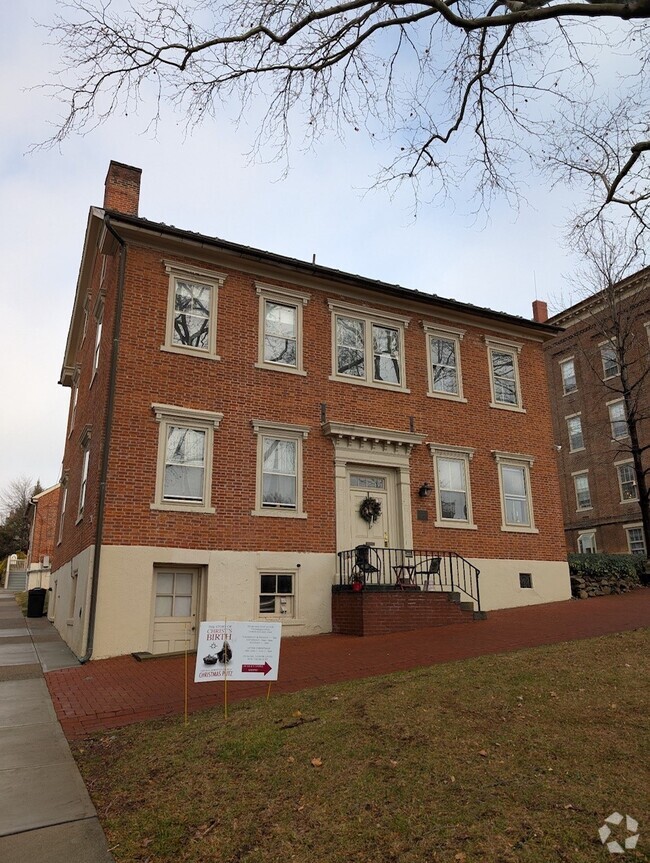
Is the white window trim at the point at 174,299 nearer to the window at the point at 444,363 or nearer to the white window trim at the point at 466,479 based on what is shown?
the window at the point at 444,363

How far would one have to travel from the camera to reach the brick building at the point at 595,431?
3177 cm

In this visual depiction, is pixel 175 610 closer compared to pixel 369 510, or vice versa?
pixel 175 610

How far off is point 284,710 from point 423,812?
9.66 feet

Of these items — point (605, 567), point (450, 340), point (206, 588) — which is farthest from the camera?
point (605, 567)

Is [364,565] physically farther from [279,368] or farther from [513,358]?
[513,358]

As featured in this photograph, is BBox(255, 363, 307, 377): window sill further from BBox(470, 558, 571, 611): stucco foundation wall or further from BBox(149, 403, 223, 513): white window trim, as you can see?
→ BBox(470, 558, 571, 611): stucco foundation wall

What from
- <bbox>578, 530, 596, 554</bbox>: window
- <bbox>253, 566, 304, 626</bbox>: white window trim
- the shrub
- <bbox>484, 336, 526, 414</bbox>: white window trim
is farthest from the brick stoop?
<bbox>578, 530, 596, 554</bbox>: window

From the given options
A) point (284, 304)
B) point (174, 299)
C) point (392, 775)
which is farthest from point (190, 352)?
point (392, 775)

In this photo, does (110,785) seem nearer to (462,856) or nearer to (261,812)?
(261,812)

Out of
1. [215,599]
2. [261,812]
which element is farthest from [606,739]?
[215,599]

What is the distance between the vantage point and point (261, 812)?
444 cm

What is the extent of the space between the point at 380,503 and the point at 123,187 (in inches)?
402

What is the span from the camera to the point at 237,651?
7035 millimetres

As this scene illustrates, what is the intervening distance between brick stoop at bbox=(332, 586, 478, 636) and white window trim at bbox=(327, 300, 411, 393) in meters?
5.00
